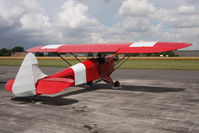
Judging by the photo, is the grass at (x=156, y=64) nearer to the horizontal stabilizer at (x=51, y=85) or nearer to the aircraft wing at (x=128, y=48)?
the aircraft wing at (x=128, y=48)

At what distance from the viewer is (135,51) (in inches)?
352

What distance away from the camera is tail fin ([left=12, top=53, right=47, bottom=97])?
6.91 m

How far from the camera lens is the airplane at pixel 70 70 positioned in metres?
6.96

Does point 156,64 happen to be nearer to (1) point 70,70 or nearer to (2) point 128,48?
(2) point 128,48

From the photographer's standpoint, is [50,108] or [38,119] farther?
[50,108]

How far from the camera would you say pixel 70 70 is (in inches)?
361

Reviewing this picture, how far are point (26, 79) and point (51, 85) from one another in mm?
888

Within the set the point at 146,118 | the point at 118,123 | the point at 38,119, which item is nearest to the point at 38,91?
the point at 38,119

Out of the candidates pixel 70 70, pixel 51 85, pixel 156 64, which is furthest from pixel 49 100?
pixel 156 64

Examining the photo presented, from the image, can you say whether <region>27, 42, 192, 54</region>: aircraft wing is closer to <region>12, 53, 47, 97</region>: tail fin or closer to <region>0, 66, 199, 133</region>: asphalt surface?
<region>0, 66, 199, 133</region>: asphalt surface

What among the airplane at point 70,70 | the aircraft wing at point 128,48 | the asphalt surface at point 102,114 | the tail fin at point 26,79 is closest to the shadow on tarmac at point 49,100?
the asphalt surface at point 102,114

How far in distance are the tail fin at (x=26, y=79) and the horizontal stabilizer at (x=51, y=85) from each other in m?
0.26

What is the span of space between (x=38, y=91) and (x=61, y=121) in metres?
1.90

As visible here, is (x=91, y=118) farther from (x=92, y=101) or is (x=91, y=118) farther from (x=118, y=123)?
(x=92, y=101)
